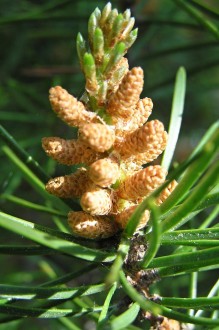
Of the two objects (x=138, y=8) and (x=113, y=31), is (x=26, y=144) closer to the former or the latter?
(x=138, y=8)

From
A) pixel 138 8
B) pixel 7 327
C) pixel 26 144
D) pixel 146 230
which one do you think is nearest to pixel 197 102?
pixel 138 8

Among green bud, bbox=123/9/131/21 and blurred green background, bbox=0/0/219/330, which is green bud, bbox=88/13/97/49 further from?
blurred green background, bbox=0/0/219/330

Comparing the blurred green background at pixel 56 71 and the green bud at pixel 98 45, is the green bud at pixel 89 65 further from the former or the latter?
the blurred green background at pixel 56 71

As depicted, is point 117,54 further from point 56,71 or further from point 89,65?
point 56,71

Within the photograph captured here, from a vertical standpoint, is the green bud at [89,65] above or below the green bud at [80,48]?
below

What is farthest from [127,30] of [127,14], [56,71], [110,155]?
[56,71]

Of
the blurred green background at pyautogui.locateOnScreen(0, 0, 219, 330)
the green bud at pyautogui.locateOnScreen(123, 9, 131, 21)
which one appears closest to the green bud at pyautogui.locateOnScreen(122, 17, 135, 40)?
the green bud at pyautogui.locateOnScreen(123, 9, 131, 21)

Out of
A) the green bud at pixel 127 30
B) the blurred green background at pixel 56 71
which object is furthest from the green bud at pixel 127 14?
the blurred green background at pixel 56 71
